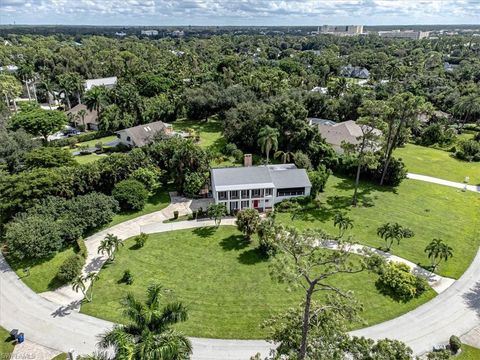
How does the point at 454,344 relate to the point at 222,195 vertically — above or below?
below

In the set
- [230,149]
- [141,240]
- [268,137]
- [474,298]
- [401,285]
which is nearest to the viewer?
[474,298]

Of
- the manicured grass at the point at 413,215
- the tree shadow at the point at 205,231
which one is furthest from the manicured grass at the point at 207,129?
the tree shadow at the point at 205,231

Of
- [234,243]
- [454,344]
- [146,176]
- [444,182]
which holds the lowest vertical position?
[444,182]

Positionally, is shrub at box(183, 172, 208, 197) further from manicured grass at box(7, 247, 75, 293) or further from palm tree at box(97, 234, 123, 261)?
manicured grass at box(7, 247, 75, 293)

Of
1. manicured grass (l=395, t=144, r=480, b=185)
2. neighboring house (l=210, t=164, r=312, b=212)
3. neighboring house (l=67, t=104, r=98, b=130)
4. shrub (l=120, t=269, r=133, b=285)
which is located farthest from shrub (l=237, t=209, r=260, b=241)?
neighboring house (l=67, t=104, r=98, b=130)

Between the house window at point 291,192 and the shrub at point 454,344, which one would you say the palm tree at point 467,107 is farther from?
the shrub at point 454,344

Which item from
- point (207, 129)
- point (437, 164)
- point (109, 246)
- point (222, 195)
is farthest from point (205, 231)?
point (437, 164)

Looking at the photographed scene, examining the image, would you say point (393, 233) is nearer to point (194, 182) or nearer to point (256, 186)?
point (256, 186)
